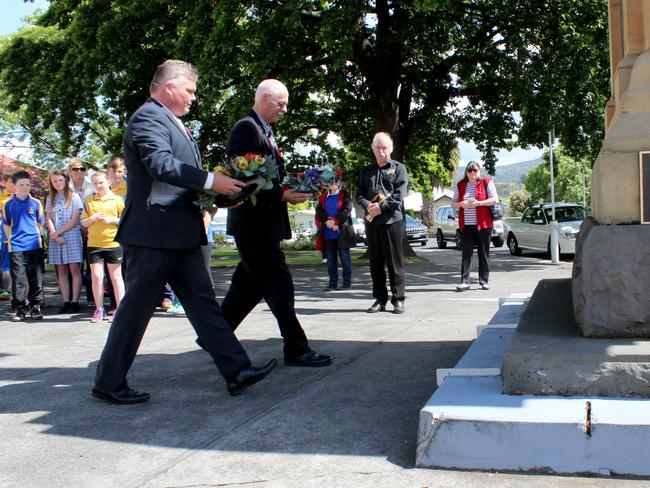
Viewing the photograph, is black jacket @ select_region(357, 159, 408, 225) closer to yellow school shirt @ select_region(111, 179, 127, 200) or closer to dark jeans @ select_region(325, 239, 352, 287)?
yellow school shirt @ select_region(111, 179, 127, 200)

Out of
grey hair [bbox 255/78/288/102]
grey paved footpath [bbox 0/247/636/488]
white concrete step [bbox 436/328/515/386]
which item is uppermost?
grey hair [bbox 255/78/288/102]

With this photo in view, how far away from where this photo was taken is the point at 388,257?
26.4ft

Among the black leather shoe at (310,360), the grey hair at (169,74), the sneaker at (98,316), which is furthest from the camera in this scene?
the sneaker at (98,316)

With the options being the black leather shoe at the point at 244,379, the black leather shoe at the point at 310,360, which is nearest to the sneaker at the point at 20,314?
the black leather shoe at the point at 310,360

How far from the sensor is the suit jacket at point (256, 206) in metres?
4.93

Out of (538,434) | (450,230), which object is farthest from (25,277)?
(450,230)

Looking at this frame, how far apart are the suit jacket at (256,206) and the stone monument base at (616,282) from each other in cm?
222

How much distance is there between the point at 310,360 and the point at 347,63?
13968 millimetres

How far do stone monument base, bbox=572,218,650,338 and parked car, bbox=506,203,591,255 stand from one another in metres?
15.3

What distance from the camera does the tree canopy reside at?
1476 centimetres

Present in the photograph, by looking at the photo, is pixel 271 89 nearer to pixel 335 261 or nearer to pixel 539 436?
pixel 539 436

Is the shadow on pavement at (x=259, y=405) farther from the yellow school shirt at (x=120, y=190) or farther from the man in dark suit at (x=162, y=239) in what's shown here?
the yellow school shirt at (x=120, y=190)

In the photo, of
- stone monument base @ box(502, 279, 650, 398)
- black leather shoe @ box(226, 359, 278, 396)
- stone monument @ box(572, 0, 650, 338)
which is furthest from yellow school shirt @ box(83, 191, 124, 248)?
stone monument base @ box(502, 279, 650, 398)

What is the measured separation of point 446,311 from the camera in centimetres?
807
